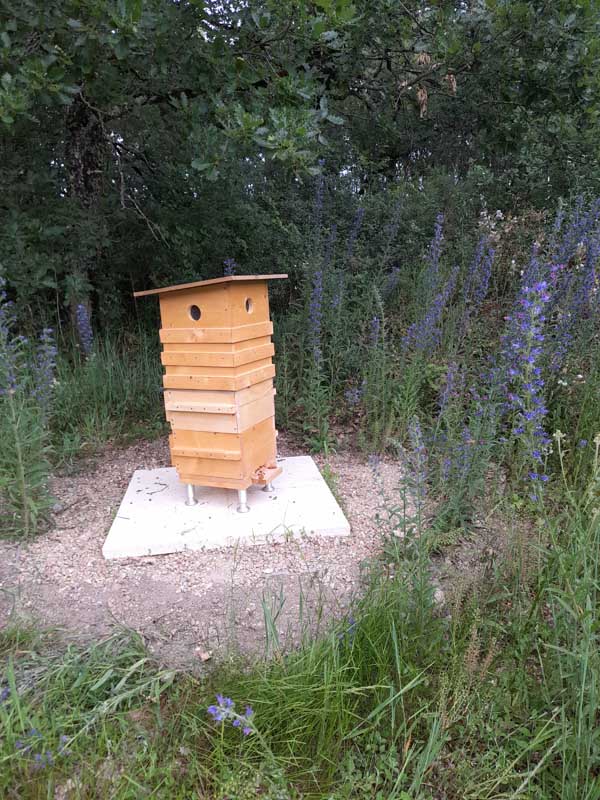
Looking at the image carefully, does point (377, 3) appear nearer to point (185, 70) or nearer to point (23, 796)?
point (185, 70)

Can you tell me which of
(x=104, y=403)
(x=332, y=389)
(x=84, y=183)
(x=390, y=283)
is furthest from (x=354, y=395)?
(x=84, y=183)

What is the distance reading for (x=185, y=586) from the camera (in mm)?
2600

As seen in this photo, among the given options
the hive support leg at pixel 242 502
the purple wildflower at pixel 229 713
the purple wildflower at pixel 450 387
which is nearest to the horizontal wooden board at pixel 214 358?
the hive support leg at pixel 242 502

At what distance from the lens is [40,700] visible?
1.83 meters

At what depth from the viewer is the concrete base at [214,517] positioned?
292cm

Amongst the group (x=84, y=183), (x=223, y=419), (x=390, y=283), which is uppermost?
(x=84, y=183)

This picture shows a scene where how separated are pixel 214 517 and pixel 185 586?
594 mm

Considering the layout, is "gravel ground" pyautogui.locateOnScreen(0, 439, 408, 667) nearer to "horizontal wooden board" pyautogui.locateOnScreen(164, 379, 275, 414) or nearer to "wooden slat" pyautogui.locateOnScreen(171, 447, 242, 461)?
"wooden slat" pyautogui.locateOnScreen(171, 447, 242, 461)

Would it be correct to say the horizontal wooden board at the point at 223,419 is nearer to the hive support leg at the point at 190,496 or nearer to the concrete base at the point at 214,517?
the hive support leg at the point at 190,496

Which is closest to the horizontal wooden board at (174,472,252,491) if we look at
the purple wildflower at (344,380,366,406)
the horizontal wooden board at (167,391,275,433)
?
the horizontal wooden board at (167,391,275,433)

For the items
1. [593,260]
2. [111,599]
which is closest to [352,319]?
[593,260]

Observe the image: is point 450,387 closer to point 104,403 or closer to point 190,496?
point 190,496

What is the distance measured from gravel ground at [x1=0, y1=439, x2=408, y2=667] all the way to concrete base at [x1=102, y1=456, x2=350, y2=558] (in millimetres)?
64

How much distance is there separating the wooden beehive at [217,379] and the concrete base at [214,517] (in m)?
0.18
